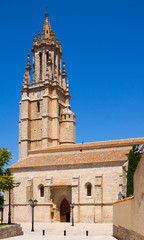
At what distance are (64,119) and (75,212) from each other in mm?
23811

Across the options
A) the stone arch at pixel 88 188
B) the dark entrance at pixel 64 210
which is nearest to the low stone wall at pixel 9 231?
the stone arch at pixel 88 188

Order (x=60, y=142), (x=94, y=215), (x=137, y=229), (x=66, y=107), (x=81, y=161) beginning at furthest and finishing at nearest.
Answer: (x=66, y=107) < (x=60, y=142) < (x=81, y=161) < (x=94, y=215) < (x=137, y=229)

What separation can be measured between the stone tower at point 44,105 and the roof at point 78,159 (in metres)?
10.8

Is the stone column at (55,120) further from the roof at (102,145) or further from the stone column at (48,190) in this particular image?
the stone column at (48,190)

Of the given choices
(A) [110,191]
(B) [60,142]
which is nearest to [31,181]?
(A) [110,191]

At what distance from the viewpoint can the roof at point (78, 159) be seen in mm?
38316

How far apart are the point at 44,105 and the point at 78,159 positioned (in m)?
19.3

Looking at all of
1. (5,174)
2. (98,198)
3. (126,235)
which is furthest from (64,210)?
(126,235)

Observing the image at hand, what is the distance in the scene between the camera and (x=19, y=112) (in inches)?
2371

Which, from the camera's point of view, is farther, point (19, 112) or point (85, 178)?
point (19, 112)

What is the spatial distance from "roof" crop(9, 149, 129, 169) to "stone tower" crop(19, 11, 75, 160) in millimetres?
10770

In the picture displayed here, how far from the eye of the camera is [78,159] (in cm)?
4078

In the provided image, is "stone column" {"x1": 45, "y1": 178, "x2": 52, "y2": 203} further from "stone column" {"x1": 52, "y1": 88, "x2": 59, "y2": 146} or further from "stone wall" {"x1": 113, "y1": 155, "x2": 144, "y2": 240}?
"stone wall" {"x1": 113, "y1": 155, "x2": 144, "y2": 240}

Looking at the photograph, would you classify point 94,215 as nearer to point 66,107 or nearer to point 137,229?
point 137,229
